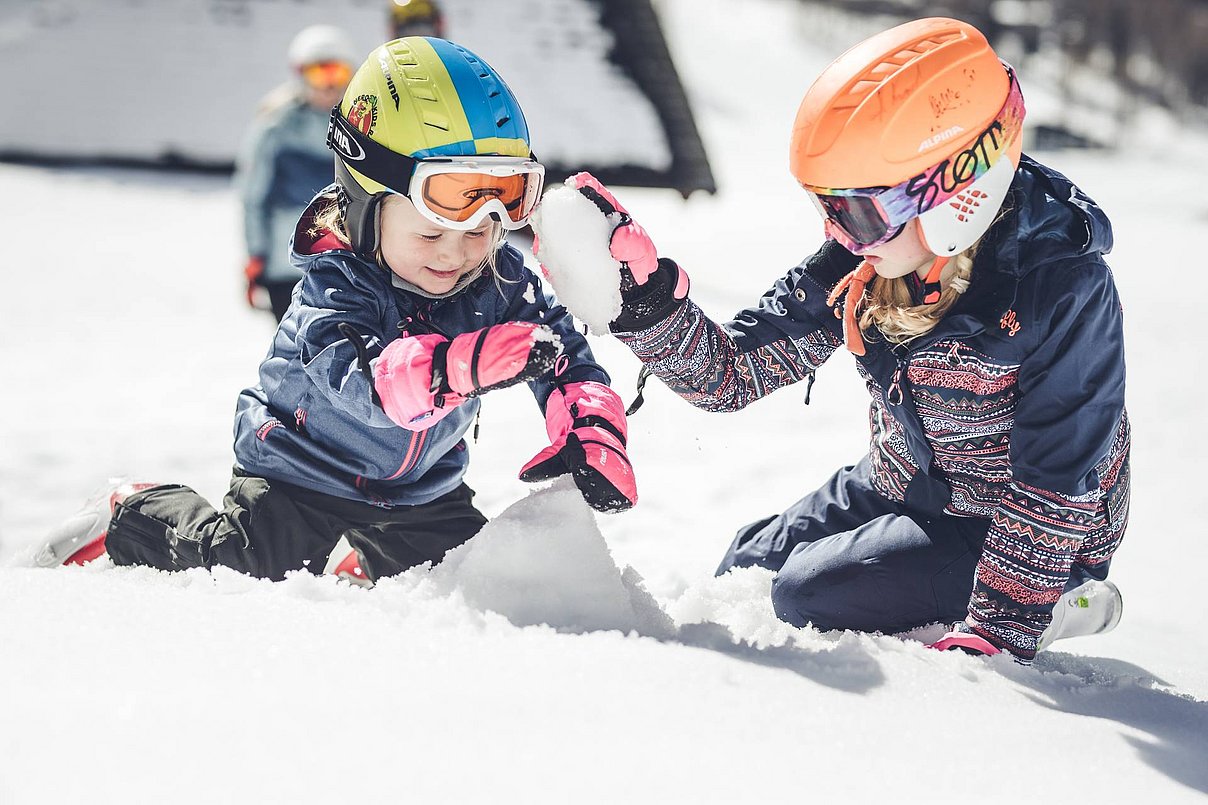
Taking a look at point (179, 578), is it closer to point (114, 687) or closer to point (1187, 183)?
point (114, 687)

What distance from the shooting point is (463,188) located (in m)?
2.24

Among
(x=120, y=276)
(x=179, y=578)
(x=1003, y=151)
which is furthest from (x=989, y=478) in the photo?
(x=120, y=276)

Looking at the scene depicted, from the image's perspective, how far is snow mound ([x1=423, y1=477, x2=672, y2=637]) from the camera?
6.55ft

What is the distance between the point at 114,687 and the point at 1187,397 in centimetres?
545

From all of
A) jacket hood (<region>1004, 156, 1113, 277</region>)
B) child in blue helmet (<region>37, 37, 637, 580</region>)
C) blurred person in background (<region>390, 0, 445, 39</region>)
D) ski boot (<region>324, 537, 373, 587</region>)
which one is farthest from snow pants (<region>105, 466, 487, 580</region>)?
blurred person in background (<region>390, 0, 445, 39</region>)

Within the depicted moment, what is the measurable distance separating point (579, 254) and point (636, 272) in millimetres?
172

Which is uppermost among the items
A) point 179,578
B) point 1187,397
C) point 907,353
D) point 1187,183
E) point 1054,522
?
point 907,353

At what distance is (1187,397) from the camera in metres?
5.46

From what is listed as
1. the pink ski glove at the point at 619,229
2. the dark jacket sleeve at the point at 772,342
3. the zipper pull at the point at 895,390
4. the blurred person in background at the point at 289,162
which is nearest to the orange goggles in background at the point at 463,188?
the pink ski glove at the point at 619,229

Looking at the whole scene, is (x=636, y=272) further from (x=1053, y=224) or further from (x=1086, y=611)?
(x=1086, y=611)

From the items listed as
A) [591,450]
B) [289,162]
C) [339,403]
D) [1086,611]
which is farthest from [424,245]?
[289,162]

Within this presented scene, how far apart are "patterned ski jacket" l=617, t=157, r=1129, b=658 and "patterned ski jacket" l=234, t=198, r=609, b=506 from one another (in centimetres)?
31

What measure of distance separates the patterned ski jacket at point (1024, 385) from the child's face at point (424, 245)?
42 centimetres

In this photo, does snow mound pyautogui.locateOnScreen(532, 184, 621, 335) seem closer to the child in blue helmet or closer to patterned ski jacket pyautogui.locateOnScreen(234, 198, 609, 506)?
the child in blue helmet
